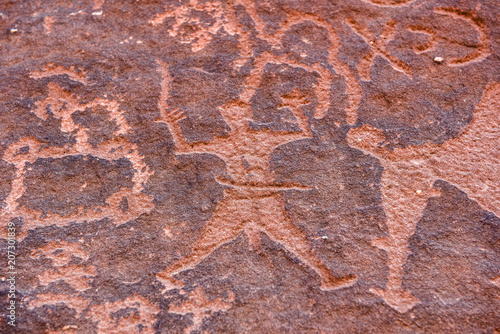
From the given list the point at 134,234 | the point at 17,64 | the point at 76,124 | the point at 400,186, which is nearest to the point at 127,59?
the point at 76,124

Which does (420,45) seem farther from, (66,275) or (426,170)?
(66,275)

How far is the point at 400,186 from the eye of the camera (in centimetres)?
158

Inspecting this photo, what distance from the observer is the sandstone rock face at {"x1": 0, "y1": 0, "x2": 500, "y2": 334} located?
142 centimetres

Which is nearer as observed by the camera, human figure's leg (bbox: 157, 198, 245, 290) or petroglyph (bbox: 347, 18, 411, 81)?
human figure's leg (bbox: 157, 198, 245, 290)

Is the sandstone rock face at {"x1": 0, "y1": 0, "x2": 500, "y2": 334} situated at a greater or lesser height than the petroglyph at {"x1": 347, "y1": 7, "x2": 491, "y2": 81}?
lesser

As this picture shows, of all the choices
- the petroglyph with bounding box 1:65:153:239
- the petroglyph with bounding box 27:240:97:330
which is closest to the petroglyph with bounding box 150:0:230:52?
the petroglyph with bounding box 1:65:153:239

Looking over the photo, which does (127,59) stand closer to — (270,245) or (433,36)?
Result: (270,245)

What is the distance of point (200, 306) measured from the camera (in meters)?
1.42

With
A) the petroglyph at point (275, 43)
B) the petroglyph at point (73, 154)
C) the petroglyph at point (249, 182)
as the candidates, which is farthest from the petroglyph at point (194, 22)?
the petroglyph at point (73, 154)

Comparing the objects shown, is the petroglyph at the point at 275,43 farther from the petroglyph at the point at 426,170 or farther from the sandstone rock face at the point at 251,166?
the petroglyph at the point at 426,170

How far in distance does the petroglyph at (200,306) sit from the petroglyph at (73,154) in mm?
361

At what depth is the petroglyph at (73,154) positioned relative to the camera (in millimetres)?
1562

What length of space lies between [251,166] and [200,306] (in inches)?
20.9

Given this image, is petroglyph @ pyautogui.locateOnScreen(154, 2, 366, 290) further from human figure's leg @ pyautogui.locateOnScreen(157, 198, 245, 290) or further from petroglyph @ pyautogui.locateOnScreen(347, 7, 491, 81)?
petroglyph @ pyautogui.locateOnScreen(347, 7, 491, 81)
